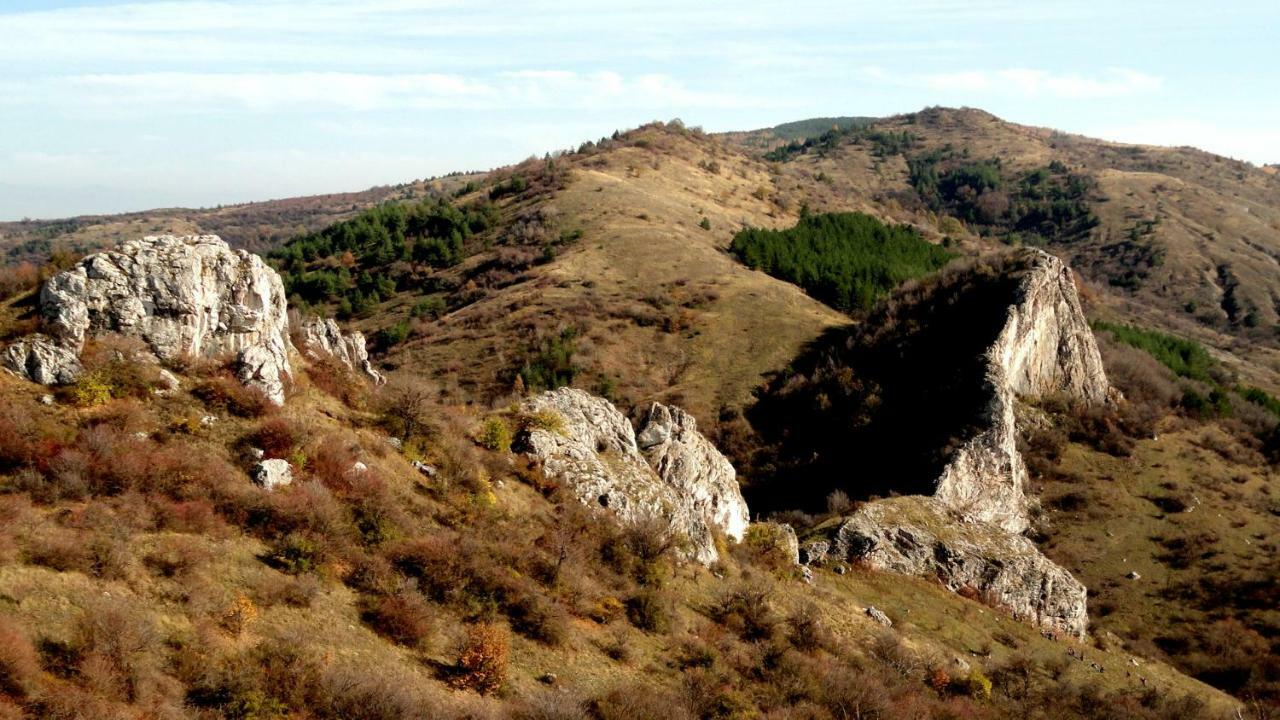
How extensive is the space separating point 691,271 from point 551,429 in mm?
63820

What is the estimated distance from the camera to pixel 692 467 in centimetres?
3066

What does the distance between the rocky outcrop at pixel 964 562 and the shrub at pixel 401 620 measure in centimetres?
2214

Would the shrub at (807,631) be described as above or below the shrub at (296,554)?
below

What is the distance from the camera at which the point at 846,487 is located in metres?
51.1

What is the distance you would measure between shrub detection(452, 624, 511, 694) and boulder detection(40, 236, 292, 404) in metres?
10.1

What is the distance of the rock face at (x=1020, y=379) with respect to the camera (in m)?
45.1

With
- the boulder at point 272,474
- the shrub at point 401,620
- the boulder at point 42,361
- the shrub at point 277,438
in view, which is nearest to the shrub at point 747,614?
the shrub at point 401,620

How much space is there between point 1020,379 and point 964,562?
27153mm

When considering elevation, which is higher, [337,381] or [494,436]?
[337,381]

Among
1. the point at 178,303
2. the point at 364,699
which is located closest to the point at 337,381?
the point at 178,303

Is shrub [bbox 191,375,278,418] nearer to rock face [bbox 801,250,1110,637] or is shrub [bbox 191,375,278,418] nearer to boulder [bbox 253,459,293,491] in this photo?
boulder [bbox 253,459,293,491]

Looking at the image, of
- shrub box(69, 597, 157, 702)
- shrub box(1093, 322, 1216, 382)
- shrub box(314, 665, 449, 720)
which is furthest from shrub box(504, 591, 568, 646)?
shrub box(1093, 322, 1216, 382)

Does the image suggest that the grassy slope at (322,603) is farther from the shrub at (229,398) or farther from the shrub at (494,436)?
the shrub at (494,436)

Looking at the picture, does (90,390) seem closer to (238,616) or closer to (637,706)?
(238,616)
